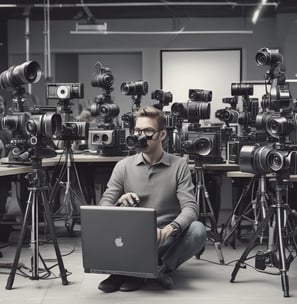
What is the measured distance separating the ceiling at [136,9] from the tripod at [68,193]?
4712 mm

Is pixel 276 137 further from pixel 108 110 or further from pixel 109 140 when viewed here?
pixel 108 110

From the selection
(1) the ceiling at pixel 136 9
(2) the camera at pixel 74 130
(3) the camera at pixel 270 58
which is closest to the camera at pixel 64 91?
(2) the camera at pixel 74 130

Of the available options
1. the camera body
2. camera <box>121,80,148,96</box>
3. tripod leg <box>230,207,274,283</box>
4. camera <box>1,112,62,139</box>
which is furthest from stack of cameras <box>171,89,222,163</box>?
camera <box>1,112,62,139</box>

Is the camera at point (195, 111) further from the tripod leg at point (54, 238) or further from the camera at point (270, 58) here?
the tripod leg at point (54, 238)

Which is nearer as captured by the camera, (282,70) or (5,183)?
(282,70)

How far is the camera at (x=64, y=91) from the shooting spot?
5117 millimetres

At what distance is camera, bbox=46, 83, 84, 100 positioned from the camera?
5117 mm

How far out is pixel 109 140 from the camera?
5328 mm

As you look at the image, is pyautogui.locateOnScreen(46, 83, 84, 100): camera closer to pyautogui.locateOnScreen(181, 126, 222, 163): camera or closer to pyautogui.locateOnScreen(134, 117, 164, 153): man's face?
pyautogui.locateOnScreen(181, 126, 222, 163): camera

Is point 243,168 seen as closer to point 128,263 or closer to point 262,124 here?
point 262,124

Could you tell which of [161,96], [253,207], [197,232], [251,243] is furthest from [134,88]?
[251,243]

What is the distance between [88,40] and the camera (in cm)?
1027

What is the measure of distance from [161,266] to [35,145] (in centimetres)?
111

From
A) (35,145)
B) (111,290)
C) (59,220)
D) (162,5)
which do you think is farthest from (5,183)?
(162,5)
